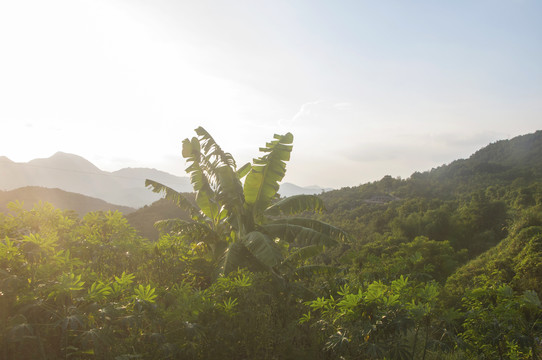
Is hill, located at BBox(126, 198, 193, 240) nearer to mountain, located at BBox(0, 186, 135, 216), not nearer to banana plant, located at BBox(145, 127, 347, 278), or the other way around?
mountain, located at BBox(0, 186, 135, 216)

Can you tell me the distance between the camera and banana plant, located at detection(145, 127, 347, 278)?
820cm

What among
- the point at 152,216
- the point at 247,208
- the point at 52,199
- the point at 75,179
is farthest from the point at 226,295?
the point at 75,179

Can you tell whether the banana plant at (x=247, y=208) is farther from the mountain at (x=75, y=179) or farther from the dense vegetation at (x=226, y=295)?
the mountain at (x=75, y=179)

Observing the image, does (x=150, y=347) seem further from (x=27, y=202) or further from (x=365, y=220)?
(x=27, y=202)

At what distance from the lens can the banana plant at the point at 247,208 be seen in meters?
8.20

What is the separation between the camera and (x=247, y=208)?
9.05 metres

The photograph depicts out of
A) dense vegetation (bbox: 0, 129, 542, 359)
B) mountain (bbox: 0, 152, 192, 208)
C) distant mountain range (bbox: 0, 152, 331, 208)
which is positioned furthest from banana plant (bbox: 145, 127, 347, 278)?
mountain (bbox: 0, 152, 192, 208)

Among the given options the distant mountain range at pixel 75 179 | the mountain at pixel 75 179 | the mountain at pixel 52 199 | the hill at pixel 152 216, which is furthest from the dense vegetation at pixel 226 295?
the mountain at pixel 75 179

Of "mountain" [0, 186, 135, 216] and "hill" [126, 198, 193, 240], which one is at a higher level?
"mountain" [0, 186, 135, 216]

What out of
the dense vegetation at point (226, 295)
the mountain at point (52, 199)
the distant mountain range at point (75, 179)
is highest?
the distant mountain range at point (75, 179)

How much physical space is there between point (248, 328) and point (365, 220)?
2552cm

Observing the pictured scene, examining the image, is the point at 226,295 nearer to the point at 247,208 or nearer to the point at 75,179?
the point at 247,208

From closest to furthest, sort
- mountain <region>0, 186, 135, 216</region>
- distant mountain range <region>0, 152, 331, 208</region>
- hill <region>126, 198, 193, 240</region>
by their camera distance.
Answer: hill <region>126, 198, 193, 240</region>, mountain <region>0, 186, 135, 216</region>, distant mountain range <region>0, 152, 331, 208</region>

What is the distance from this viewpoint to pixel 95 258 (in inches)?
187
